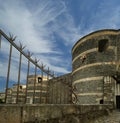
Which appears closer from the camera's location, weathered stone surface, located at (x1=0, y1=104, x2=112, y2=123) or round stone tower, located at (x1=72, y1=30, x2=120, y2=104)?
weathered stone surface, located at (x1=0, y1=104, x2=112, y2=123)

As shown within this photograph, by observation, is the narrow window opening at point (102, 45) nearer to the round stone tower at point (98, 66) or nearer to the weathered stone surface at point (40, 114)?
the round stone tower at point (98, 66)

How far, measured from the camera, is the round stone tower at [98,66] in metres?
15.0

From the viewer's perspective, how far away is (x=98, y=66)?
15977 millimetres

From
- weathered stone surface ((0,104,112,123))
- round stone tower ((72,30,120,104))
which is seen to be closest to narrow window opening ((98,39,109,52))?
round stone tower ((72,30,120,104))

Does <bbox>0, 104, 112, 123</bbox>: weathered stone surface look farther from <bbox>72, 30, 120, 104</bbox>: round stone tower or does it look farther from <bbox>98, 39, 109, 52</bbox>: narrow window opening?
<bbox>98, 39, 109, 52</bbox>: narrow window opening

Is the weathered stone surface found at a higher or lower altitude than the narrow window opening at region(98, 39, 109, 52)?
lower

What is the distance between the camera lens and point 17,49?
4.23 metres

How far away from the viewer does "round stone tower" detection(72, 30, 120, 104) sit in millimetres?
14952

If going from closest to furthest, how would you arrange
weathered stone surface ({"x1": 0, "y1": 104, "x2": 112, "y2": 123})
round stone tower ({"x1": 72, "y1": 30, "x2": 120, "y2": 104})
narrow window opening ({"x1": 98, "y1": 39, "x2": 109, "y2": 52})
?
weathered stone surface ({"x1": 0, "y1": 104, "x2": 112, "y2": 123})
round stone tower ({"x1": 72, "y1": 30, "x2": 120, "y2": 104})
narrow window opening ({"x1": 98, "y1": 39, "x2": 109, "y2": 52})

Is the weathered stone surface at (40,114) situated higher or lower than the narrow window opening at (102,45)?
lower

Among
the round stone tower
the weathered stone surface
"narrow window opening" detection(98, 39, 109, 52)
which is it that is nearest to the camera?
the weathered stone surface

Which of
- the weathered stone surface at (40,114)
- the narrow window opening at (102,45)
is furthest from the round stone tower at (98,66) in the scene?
the weathered stone surface at (40,114)

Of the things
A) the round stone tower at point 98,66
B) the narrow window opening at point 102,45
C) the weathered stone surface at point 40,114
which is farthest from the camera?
the narrow window opening at point 102,45

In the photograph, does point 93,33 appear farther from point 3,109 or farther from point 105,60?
point 3,109
